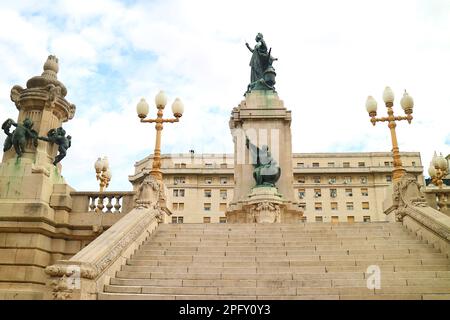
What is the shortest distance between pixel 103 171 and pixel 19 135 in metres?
5.89

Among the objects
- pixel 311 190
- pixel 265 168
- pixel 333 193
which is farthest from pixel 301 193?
pixel 265 168

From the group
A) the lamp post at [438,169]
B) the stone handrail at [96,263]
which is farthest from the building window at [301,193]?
the stone handrail at [96,263]

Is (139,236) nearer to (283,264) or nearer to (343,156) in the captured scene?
(283,264)

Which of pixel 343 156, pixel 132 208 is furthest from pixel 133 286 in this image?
pixel 343 156

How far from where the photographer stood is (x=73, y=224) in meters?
12.6

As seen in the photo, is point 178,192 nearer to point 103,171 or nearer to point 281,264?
point 103,171

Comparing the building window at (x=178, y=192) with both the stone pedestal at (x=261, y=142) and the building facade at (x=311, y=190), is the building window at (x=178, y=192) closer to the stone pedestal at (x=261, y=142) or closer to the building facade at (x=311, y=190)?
the building facade at (x=311, y=190)

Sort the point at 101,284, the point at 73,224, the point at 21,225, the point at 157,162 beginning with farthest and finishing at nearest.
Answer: the point at 157,162 → the point at 73,224 → the point at 21,225 → the point at 101,284

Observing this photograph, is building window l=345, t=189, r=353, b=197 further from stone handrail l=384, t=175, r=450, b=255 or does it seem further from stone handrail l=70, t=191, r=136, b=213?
stone handrail l=70, t=191, r=136, b=213

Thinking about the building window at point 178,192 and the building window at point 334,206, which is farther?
the building window at point 178,192

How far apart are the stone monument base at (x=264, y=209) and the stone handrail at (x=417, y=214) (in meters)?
4.40

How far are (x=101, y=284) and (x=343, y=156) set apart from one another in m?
63.3

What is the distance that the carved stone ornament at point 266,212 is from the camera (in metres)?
16.2

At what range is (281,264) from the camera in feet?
30.5
